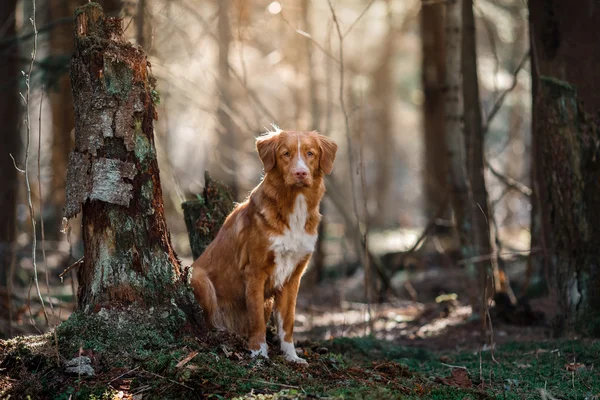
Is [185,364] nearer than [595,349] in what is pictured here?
Yes

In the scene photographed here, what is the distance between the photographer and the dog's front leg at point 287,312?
5806 millimetres

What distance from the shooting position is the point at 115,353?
4.79m

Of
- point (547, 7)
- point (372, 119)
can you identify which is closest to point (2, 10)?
point (547, 7)

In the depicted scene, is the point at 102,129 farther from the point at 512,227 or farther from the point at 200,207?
the point at 512,227

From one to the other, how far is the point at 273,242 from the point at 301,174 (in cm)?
63

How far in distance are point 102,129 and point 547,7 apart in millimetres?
5141

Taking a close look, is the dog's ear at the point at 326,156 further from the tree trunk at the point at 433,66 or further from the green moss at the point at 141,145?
the tree trunk at the point at 433,66

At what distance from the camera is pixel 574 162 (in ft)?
22.8

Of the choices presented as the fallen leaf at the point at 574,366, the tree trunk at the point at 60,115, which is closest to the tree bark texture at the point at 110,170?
the fallen leaf at the point at 574,366

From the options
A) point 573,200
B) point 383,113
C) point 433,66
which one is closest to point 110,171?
point 573,200

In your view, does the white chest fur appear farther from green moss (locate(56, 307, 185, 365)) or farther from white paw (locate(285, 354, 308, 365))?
green moss (locate(56, 307, 185, 365))

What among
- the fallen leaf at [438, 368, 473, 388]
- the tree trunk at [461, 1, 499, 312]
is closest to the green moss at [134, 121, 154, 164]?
the fallen leaf at [438, 368, 473, 388]

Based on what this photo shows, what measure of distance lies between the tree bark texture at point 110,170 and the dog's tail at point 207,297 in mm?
605

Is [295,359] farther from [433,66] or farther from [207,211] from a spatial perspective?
[433,66]
